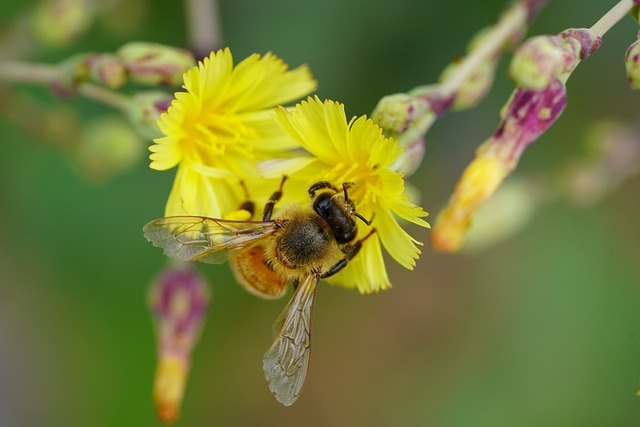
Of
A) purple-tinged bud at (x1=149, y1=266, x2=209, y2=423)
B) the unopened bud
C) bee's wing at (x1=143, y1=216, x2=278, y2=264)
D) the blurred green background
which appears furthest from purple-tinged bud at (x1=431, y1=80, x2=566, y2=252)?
the blurred green background

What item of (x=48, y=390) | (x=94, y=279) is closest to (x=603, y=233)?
(x=94, y=279)

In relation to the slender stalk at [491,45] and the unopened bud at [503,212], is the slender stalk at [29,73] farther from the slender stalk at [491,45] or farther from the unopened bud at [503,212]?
the unopened bud at [503,212]

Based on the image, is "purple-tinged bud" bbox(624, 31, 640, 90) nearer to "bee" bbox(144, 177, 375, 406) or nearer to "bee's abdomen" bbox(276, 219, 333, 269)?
"bee" bbox(144, 177, 375, 406)

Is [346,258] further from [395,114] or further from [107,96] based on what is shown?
[107,96]

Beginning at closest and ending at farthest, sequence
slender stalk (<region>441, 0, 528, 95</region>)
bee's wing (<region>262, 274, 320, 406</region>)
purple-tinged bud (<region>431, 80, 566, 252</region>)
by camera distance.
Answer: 1. bee's wing (<region>262, 274, 320, 406</region>)
2. purple-tinged bud (<region>431, 80, 566, 252</region>)
3. slender stalk (<region>441, 0, 528, 95</region>)

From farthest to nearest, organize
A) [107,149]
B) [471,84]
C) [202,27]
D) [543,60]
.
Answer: [107,149] < [202,27] < [471,84] < [543,60]

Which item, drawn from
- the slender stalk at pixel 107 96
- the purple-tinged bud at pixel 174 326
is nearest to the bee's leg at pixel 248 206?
the slender stalk at pixel 107 96

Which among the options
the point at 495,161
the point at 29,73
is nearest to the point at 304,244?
the point at 495,161
